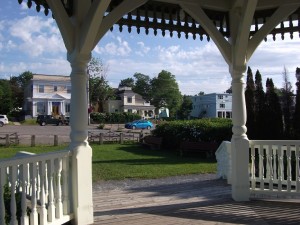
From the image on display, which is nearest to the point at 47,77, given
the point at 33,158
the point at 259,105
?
the point at 259,105

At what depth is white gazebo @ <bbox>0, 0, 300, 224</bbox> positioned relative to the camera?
4.84 m

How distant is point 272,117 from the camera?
1409cm

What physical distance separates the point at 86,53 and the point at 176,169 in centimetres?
757

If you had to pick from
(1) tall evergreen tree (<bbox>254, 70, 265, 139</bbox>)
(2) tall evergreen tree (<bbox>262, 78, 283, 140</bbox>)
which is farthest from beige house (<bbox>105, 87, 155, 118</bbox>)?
(2) tall evergreen tree (<bbox>262, 78, 283, 140</bbox>)

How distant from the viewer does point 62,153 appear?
4707 mm

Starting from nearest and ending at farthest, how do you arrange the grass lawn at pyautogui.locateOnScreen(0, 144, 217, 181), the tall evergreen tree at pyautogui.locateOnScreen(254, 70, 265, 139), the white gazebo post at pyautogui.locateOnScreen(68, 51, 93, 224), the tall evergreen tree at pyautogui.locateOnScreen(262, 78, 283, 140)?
the white gazebo post at pyautogui.locateOnScreen(68, 51, 93, 224), the grass lawn at pyautogui.locateOnScreen(0, 144, 217, 181), the tall evergreen tree at pyautogui.locateOnScreen(262, 78, 283, 140), the tall evergreen tree at pyautogui.locateOnScreen(254, 70, 265, 139)

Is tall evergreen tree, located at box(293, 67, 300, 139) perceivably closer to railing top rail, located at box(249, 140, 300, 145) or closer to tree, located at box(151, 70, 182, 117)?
railing top rail, located at box(249, 140, 300, 145)

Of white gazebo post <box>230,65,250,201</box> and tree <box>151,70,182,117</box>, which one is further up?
tree <box>151,70,182,117</box>

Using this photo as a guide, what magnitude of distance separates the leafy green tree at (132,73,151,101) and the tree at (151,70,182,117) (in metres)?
1.88

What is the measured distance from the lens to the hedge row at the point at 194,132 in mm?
16828

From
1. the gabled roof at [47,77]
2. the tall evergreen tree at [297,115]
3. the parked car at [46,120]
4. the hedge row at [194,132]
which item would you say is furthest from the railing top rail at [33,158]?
the gabled roof at [47,77]

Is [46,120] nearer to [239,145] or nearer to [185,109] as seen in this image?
[239,145]

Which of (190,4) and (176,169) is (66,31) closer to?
(190,4)

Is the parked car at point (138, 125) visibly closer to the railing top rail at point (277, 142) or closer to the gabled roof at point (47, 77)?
the gabled roof at point (47, 77)
